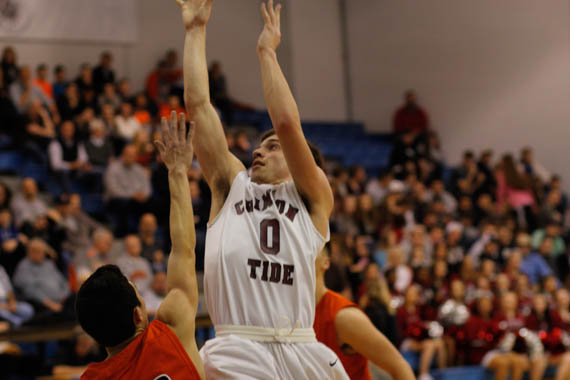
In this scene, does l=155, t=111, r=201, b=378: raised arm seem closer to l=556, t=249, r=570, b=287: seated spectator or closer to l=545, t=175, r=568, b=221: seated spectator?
l=556, t=249, r=570, b=287: seated spectator

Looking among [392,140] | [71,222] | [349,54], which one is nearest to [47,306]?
[71,222]

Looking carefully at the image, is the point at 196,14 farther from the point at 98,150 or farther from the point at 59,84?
the point at 59,84

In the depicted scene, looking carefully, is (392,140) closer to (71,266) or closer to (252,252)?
(71,266)

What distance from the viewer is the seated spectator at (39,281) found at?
8547 millimetres

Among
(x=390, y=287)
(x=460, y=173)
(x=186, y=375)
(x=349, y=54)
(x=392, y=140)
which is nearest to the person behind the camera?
(x=186, y=375)

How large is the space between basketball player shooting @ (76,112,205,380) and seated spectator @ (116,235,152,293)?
5638mm

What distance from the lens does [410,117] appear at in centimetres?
1767

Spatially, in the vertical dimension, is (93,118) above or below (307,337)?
above

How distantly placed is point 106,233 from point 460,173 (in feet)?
27.0

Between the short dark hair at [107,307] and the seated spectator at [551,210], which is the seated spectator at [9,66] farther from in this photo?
the short dark hair at [107,307]

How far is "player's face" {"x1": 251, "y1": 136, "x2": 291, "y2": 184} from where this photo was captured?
11.0ft

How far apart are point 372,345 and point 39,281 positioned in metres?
5.64

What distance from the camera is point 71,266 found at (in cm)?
923

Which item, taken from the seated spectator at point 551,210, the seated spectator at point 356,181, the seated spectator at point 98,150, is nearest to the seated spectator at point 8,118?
the seated spectator at point 98,150
